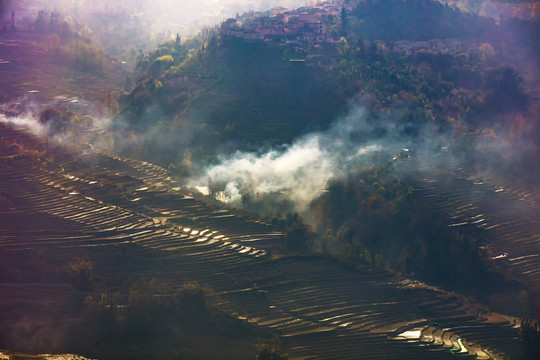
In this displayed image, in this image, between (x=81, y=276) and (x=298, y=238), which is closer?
(x=81, y=276)

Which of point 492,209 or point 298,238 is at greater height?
point 492,209

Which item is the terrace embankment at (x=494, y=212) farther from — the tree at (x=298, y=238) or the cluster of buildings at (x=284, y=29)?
the cluster of buildings at (x=284, y=29)

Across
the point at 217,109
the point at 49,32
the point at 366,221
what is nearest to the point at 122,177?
the point at 217,109

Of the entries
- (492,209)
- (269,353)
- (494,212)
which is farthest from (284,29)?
(269,353)

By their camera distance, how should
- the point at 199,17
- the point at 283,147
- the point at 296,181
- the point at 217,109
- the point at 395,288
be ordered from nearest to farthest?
the point at 395,288
the point at 296,181
the point at 283,147
the point at 217,109
the point at 199,17

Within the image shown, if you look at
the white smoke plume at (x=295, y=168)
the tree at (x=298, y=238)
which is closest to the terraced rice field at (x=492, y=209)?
the white smoke plume at (x=295, y=168)

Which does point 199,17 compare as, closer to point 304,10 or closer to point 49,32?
point 49,32

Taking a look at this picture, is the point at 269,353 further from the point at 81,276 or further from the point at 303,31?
the point at 303,31
